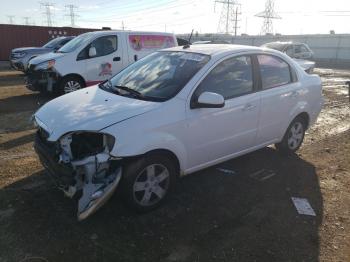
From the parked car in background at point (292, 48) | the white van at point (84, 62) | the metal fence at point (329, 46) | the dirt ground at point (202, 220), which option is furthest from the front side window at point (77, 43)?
the metal fence at point (329, 46)

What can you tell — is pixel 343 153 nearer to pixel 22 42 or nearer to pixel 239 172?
pixel 239 172

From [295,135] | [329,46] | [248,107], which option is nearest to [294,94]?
[295,135]

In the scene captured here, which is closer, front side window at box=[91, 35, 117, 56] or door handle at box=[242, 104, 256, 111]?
door handle at box=[242, 104, 256, 111]

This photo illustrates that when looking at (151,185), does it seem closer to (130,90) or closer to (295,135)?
(130,90)

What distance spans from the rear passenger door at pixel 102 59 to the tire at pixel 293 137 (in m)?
5.92

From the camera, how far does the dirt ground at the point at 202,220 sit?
3399 millimetres

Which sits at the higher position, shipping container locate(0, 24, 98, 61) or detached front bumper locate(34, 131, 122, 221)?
shipping container locate(0, 24, 98, 61)

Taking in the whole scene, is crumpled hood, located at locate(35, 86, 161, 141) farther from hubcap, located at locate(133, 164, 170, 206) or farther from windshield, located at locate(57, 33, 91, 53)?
windshield, located at locate(57, 33, 91, 53)

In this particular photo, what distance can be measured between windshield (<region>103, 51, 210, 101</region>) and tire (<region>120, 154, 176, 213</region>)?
0.75 m

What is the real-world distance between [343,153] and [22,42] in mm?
22400

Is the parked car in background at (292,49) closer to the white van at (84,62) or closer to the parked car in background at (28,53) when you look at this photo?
the white van at (84,62)

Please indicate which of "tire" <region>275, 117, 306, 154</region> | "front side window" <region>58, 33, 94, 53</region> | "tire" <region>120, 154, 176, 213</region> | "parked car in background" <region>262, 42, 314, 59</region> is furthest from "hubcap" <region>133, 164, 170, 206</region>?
"parked car in background" <region>262, 42, 314, 59</region>

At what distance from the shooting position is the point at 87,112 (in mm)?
3953

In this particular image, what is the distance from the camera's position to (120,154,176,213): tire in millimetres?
3730
